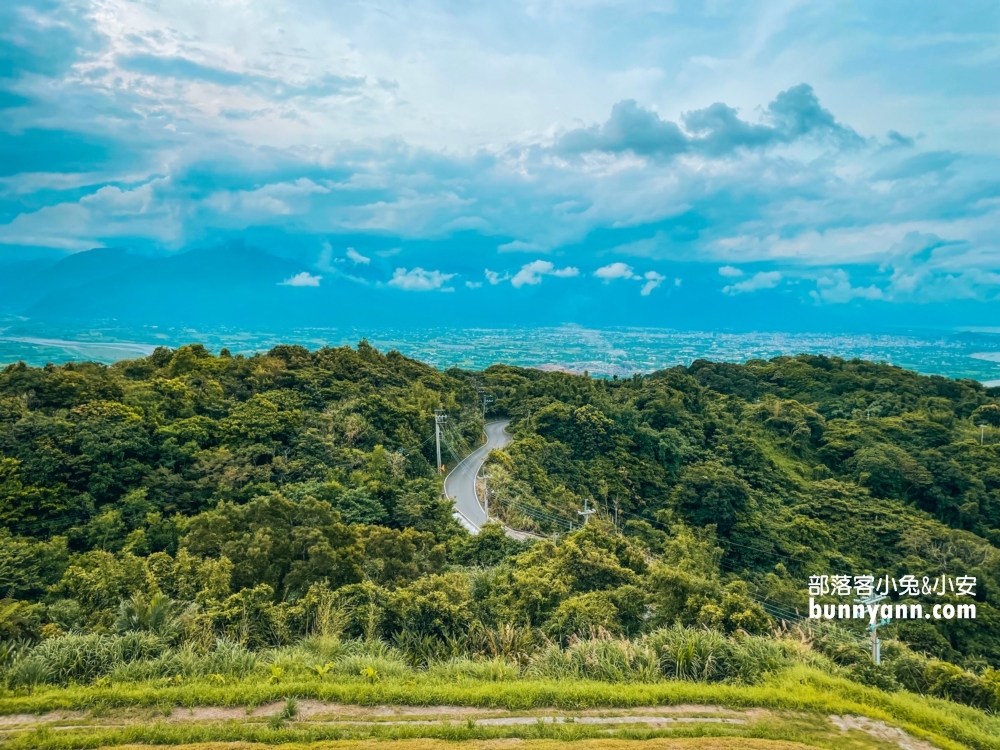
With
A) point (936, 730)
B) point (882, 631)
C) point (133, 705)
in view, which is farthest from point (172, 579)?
point (882, 631)

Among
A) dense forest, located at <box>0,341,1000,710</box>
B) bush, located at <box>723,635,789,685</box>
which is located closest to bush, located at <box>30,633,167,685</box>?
dense forest, located at <box>0,341,1000,710</box>

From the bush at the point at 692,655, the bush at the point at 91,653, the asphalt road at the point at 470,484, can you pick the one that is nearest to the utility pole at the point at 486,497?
the asphalt road at the point at 470,484

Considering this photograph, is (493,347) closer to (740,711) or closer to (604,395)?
(604,395)

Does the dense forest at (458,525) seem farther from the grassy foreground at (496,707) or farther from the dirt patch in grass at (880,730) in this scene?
the dirt patch in grass at (880,730)

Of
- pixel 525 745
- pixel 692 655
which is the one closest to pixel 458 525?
pixel 692 655

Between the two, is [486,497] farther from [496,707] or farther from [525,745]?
[525,745]

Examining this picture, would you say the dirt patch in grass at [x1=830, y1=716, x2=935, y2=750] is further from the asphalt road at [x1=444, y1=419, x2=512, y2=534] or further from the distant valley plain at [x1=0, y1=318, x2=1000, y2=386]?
the distant valley plain at [x1=0, y1=318, x2=1000, y2=386]

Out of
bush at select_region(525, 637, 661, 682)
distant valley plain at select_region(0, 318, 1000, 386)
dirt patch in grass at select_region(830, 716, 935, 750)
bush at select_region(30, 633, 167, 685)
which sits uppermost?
distant valley plain at select_region(0, 318, 1000, 386)

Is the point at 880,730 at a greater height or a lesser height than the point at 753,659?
lesser
